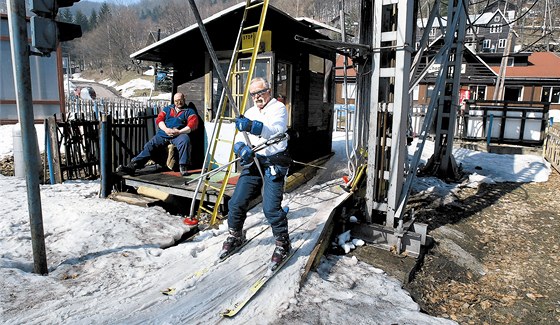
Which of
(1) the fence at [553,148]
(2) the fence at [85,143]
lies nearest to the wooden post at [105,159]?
(2) the fence at [85,143]

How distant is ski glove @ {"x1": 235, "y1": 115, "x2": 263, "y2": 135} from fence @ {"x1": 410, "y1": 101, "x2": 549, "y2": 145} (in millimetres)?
10368

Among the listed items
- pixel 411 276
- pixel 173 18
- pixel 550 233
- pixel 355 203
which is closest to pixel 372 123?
pixel 355 203

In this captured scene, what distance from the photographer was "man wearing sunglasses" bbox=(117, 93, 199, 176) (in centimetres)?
720

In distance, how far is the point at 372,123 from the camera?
16.5 ft

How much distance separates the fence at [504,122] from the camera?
13.1m

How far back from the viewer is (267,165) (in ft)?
12.9

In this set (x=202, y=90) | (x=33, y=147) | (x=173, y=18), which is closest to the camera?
(x=33, y=147)

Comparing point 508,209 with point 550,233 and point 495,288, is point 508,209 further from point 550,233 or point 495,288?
point 495,288

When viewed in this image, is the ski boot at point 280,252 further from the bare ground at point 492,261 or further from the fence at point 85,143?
the fence at point 85,143

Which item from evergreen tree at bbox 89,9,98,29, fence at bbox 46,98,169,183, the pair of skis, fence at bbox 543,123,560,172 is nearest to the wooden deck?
fence at bbox 46,98,169,183

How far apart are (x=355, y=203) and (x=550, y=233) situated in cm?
334

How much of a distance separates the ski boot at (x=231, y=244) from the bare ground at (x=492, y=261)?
202cm

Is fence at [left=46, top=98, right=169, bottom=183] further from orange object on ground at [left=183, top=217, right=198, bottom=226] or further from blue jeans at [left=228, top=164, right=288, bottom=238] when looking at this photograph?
blue jeans at [left=228, top=164, right=288, bottom=238]

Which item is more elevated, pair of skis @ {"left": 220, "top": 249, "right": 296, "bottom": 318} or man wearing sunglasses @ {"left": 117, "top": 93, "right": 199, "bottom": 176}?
man wearing sunglasses @ {"left": 117, "top": 93, "right": 199, "bottom": 176}
